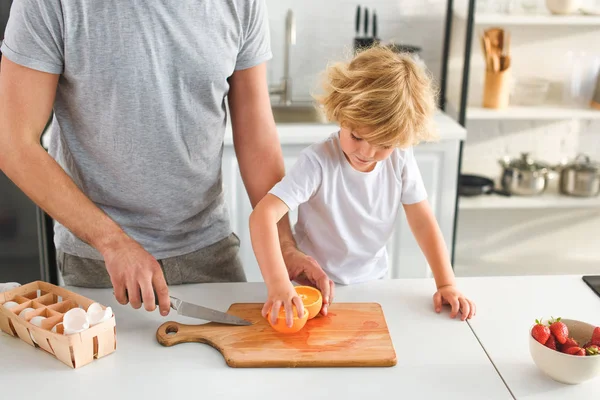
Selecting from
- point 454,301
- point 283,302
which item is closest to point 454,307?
point 454,301

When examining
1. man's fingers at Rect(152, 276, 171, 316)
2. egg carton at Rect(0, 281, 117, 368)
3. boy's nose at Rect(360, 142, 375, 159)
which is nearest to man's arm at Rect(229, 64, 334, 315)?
boy's nose at Rect(360, 142, 375, 159)

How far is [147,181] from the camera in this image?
58.2 inches

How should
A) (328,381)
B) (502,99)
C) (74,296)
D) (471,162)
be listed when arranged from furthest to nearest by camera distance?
(471,162) → (502,99) → (74,296) → (328,381)

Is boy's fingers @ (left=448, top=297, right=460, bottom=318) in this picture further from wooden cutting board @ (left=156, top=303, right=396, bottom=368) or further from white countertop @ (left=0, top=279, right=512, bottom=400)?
wooden cutting board @ (left=156, top=303, right=396, bottom=368)

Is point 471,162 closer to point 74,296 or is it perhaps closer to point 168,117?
→ point 168,117

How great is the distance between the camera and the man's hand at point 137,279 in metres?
1.20

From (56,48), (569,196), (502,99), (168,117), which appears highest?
(56,48)

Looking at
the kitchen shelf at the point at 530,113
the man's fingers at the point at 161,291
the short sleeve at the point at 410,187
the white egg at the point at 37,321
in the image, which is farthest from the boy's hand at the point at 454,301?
the kitchen shelf at the point at 530,113

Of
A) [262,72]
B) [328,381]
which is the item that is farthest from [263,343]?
[262,72]

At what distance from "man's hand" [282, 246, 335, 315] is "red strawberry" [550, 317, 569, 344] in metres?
0.41

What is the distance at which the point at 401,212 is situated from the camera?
2.75 meters

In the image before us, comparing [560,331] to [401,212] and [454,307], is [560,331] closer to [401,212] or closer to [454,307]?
[454,307]

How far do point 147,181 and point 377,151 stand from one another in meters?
0.49

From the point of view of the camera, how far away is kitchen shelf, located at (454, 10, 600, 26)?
282 centimetres
